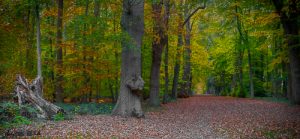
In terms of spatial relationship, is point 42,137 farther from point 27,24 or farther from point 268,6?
point 268,6

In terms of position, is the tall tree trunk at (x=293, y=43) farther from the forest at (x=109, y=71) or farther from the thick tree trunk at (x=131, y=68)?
the thick tree trunk at (x=131, y=68)

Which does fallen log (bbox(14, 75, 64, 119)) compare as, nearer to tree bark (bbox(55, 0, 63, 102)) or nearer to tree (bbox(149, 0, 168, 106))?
tree bark (bbox(55, 0, 63, 102))

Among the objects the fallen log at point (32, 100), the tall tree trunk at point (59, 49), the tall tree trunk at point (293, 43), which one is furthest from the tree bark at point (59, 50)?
the tall tree trunk at point (293, 43)

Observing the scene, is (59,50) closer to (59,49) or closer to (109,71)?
(59,49)

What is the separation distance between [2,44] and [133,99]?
28.8 ft

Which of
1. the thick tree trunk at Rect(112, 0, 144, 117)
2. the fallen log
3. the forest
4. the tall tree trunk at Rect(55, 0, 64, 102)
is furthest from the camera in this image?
the tall tree trunk at Rect(55, 0, 64, 102)

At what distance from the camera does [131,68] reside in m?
13.8

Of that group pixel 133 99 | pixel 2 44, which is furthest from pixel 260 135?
pixel 2 44

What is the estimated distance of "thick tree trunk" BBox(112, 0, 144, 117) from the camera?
541 inches

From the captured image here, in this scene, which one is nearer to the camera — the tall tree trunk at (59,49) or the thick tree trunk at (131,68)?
the thick tree trunk at (131,68)

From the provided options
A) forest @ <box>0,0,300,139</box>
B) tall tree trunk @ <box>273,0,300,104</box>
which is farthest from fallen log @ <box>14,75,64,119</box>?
tall tree trunk @ <box>273,0,300,104</box>

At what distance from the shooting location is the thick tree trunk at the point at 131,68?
13.7 meters

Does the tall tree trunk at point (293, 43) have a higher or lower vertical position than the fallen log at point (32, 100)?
higher

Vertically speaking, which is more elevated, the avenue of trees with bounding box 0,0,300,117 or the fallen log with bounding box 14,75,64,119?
the avenue of trees with bounding box 0,0,300,117
